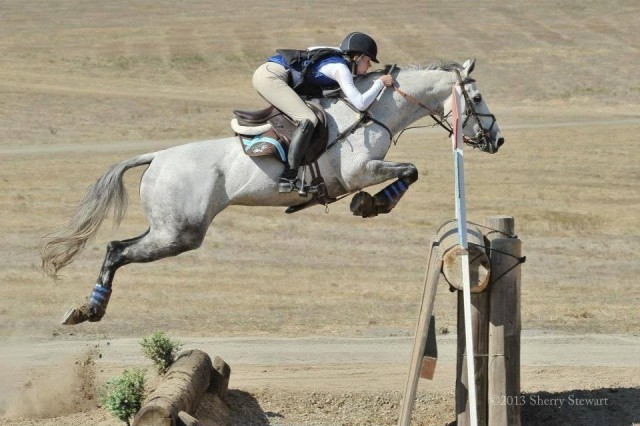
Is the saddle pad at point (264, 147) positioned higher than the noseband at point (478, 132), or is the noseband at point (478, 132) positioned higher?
Answer: the noseband at point (478, 132)

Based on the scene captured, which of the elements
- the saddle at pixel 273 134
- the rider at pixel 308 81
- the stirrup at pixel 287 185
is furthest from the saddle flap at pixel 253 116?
the stirrup at pixel 287 185

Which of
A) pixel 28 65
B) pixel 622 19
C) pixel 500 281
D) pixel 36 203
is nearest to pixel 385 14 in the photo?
pixel 622 19

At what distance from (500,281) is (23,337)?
6500 millimetres

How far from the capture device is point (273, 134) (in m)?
8.46

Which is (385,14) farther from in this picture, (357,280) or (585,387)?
(585,387)

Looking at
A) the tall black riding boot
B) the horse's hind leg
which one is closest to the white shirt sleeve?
the tall black riding boot

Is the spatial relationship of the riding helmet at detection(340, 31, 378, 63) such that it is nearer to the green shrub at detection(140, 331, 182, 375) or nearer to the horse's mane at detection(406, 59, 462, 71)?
the horse's mane at detection(406, 59, 462, 71)

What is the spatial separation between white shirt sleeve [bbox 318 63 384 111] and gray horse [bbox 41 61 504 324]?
0.48ft

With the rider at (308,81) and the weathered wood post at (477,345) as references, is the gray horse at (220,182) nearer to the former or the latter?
the rider at (308,81)

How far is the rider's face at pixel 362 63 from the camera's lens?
8664 mm

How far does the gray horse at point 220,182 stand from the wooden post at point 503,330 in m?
1.18

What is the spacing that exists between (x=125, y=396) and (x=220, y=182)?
5.92 feet

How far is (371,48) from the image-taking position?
8648mm

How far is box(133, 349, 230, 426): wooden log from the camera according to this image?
6984mm
